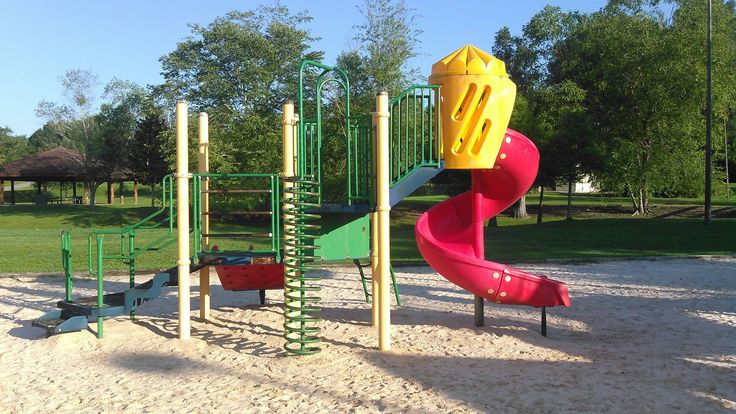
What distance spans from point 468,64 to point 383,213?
6.57 ft

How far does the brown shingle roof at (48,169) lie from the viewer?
45.0 meters

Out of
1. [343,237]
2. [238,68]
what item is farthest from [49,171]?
[343,237]

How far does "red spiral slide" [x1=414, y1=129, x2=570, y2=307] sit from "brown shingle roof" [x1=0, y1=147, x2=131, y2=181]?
135 ft

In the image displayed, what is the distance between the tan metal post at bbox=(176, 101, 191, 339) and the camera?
7.61 m

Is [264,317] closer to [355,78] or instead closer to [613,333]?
[613,333]

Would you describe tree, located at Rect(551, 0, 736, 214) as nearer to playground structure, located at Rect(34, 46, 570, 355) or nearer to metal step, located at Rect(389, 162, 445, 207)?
playground structure, located at Rect(34, 46, 570, 355)

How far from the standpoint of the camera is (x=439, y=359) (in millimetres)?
6914

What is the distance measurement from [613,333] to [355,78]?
2792cm

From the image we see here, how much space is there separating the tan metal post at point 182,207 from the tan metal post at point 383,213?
7.62 feet

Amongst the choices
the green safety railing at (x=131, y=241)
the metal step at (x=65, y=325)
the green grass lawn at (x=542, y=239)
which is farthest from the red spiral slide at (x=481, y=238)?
the green grass lawn at (x=542, y=239)

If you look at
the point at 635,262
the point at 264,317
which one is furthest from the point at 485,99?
the point at 635,262

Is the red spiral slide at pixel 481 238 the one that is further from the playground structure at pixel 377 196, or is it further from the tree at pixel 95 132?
the tree at pixel 95 132

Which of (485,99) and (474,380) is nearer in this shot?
(474,380)

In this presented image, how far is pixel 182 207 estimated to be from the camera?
773 cm
